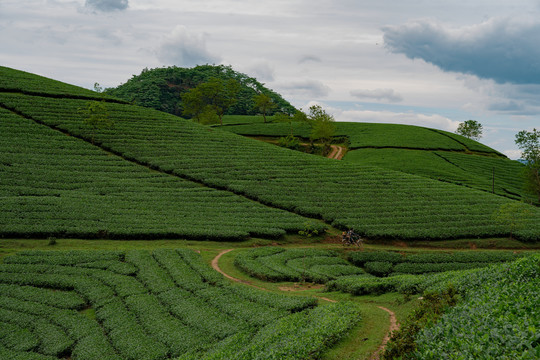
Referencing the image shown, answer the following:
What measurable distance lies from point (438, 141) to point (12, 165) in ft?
264

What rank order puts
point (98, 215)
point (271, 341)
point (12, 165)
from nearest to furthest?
point (271, 341)
point (98, 215)
point (12, 165)

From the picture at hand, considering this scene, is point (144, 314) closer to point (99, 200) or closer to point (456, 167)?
point (99, 200)

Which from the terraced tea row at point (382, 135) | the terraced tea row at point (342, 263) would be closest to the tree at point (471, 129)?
the terraced tea row at point (382, 135)

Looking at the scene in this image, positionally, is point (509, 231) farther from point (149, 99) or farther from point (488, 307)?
point (149, 99)

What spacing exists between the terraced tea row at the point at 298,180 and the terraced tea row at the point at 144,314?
18.8m

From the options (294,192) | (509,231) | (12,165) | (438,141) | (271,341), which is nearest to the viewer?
(271,341)

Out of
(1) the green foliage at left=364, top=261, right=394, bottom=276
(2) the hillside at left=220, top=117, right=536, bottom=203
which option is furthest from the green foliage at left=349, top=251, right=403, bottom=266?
(2) the hillside at left=220, top=117, right=536, bottom=203

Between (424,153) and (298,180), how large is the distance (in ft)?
133

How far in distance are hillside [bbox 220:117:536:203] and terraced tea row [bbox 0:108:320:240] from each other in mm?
37847

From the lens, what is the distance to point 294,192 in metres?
44.2

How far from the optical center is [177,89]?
484ft

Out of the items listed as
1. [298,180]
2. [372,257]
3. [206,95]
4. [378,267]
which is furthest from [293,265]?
[206,95]

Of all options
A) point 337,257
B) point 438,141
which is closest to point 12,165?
point 337,257

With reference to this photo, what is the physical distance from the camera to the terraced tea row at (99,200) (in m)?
30.8
